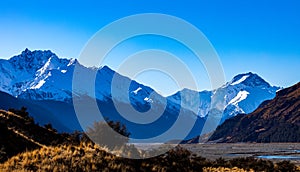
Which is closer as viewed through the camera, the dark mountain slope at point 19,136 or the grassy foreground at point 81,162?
the grassy foreground at point 81,162

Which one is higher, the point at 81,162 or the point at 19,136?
the point at 19,136

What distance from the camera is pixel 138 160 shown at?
107ft

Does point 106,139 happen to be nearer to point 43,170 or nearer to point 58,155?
point 58,155

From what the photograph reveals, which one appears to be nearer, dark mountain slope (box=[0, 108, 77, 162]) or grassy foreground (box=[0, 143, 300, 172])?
grassy foreground (box=[0, 143, 300, 172])

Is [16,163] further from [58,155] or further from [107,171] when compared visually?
[107,171]

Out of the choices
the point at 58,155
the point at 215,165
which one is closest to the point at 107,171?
the point at 58,155

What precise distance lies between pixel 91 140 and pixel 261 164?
1997 centimetres

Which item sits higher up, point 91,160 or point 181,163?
point 181,163

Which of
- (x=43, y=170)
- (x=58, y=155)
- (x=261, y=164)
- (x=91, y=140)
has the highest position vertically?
(x=261, y=164)

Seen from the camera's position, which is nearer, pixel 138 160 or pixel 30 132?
pixel 138 160

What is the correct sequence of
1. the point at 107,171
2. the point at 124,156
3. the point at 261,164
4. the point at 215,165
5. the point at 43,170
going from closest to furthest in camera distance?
the point at 43,170 → the point at 107,171 → the point at 124,156 → the point at 215,165 → the point at 261,164

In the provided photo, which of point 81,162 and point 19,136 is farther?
point 19,136

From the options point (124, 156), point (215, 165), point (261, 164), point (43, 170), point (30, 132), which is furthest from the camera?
point (261, 164)

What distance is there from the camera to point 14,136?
33312mm
